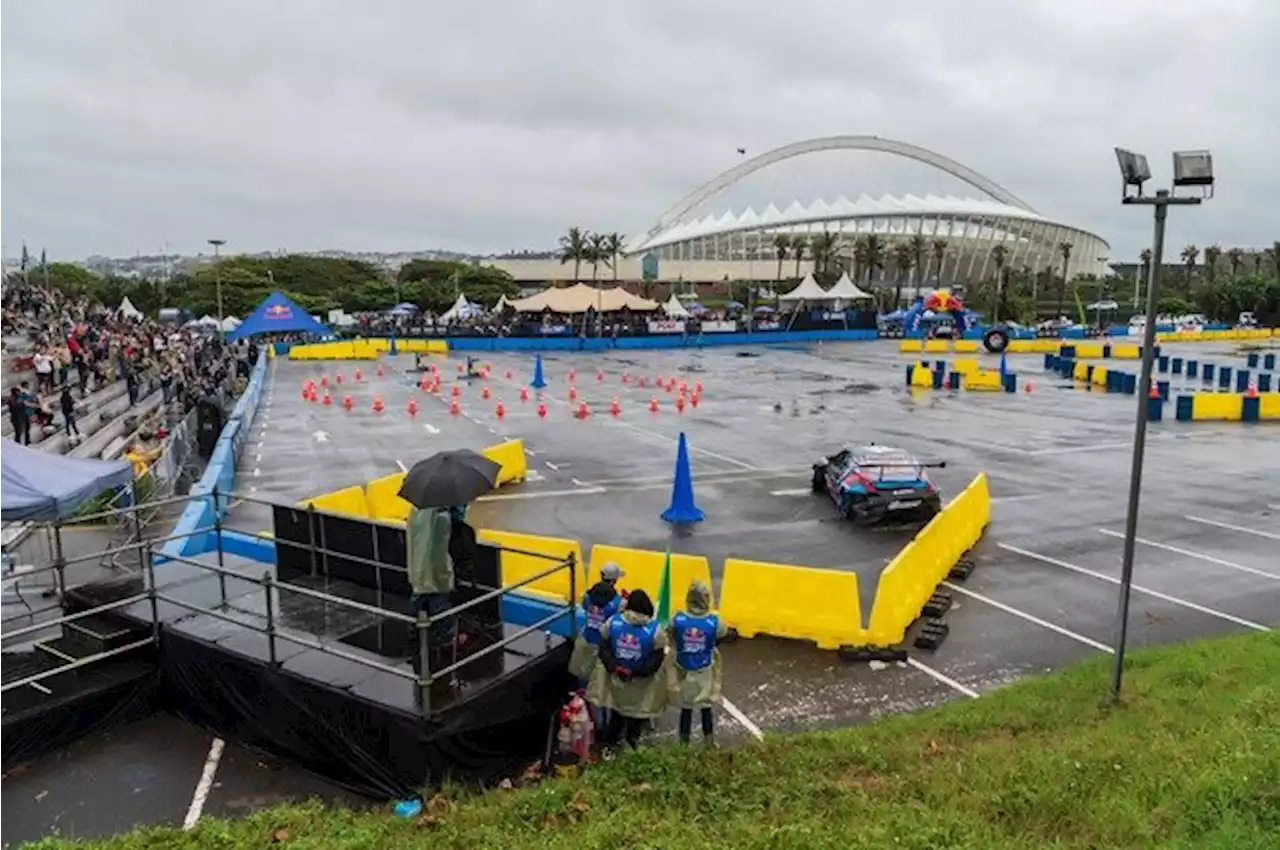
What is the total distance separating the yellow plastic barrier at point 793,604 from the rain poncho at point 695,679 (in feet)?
10.6

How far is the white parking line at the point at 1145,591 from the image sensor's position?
38.8 ft

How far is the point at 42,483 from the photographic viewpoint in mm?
10344

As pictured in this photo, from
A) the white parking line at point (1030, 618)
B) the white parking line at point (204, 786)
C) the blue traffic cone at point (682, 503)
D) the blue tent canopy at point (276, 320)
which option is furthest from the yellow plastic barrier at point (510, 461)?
the blue tent canopy at point (276, 320)

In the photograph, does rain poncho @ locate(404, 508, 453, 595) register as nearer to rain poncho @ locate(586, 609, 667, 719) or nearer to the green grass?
rain poncho @ locate(586, 609, 667, 719)

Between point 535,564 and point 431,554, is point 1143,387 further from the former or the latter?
point 535,564

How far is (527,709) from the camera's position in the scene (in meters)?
8.48

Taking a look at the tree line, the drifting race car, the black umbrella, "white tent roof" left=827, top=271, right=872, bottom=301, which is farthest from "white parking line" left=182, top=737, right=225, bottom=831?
the tree line

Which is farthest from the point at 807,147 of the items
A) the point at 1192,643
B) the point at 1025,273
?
the point at 1192,643

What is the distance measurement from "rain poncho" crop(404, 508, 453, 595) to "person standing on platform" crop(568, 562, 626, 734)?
1.42m

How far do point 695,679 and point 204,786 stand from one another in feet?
13.3

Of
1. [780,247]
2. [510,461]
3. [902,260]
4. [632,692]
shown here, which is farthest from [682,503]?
[780,247]

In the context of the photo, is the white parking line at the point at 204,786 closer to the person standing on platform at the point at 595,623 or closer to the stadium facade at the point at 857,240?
the person standing on platform at the point at 595,623

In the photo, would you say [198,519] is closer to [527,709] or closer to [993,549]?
[527,709]

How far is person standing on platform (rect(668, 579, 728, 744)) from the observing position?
318 inches
